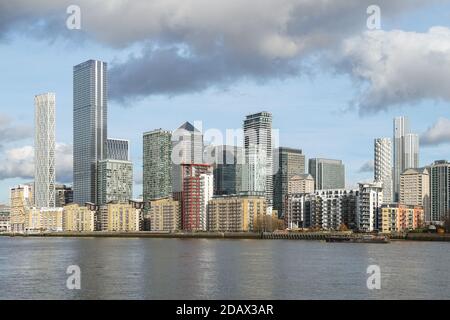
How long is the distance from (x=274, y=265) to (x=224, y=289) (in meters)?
24.4

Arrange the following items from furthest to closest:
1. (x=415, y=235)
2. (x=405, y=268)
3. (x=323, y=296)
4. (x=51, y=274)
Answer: (x=415, y=235), (x=405, y=268), (x=51, y=274), (x=323, y=296)

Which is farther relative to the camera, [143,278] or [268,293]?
[143,278]

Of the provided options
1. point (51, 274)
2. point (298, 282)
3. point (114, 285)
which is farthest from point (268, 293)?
point (51, 274)

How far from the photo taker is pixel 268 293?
52.9 meters

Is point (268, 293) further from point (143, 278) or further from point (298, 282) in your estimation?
point (143, 278)

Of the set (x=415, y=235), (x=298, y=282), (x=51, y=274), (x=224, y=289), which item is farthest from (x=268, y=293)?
(x=415, y=235)

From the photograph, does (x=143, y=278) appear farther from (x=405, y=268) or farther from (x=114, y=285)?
(x=405, y=268)

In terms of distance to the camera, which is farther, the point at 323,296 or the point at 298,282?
the point at 298,282

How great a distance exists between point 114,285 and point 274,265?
84.8 feet

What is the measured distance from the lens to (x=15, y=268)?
75188 millimetres
